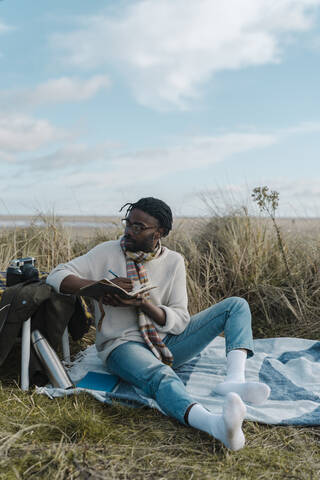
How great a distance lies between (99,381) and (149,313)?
611mm

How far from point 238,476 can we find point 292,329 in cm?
281

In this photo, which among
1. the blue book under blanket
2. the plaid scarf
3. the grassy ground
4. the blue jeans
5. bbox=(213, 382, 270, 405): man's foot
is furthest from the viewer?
the blue book under blanket

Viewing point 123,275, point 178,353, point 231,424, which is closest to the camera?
point 231,424

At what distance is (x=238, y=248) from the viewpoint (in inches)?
205

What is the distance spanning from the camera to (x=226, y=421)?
2.15 meters

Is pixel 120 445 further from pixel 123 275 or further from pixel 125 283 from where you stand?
pixel 123 275

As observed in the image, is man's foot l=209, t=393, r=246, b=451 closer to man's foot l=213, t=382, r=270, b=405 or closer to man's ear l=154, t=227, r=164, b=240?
man's foot l=213, t=382, r=270, b=405

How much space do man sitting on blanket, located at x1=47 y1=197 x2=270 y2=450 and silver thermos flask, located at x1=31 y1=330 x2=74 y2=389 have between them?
0.26 meters

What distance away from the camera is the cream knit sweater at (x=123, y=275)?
120 inches

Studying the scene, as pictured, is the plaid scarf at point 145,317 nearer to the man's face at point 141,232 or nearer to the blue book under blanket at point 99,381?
the man's face at point 141,232

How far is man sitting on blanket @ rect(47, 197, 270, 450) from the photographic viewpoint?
2883 mm

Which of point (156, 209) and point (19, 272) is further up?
point (156, 209)

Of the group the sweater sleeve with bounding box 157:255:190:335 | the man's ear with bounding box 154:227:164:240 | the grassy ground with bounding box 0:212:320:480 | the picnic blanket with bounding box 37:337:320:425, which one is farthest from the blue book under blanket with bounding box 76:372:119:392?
the man's ear with bounding box 154:227:164:240

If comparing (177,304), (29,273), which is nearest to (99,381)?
(177,304)
